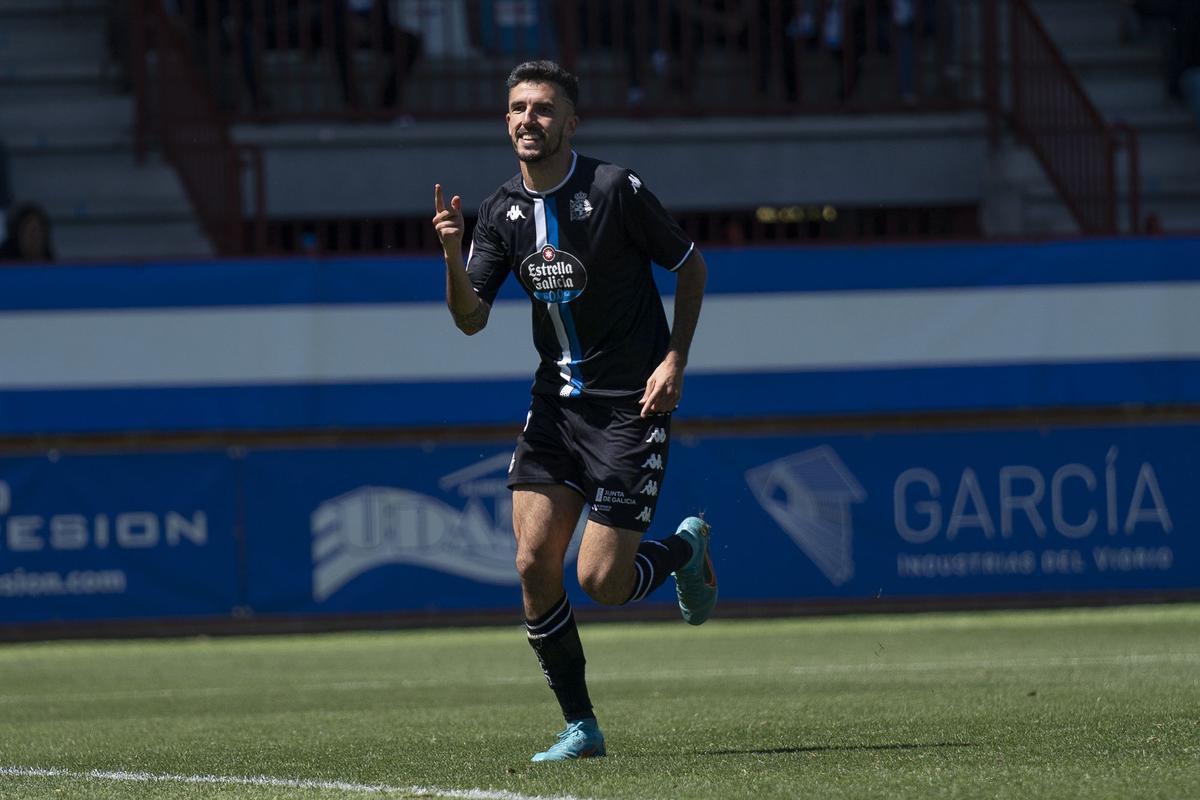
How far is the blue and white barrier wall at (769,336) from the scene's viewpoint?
46.9ft

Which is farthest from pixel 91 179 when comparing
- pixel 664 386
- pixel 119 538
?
pixel 664 386

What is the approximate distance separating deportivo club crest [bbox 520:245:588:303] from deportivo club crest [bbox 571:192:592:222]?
12cm

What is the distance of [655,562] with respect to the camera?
274 inches

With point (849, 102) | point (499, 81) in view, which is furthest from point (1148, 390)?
point (499, 81)

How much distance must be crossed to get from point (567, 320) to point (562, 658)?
3.67 ft

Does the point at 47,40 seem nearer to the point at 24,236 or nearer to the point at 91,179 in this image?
the point at 91,179

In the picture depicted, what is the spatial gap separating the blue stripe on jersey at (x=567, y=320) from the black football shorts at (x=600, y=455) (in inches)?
2.9

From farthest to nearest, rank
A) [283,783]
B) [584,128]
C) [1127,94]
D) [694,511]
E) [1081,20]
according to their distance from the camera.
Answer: [1081,20] < [1127,94] < [584,128] < [694,511] < [283,783]

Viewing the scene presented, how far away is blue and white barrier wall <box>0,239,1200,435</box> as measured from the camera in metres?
14.3

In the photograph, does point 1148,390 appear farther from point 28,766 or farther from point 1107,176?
point 28,766

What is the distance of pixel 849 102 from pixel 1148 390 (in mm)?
4167

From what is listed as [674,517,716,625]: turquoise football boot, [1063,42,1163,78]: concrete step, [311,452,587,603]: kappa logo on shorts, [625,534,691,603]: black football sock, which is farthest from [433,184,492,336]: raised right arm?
[1063,42,1163,78]: concrete step

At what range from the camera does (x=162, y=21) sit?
16750 mm

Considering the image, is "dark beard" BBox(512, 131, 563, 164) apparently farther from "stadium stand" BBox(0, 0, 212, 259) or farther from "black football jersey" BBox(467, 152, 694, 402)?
"stadium stand" BBox(0, 0, 212, 259)
